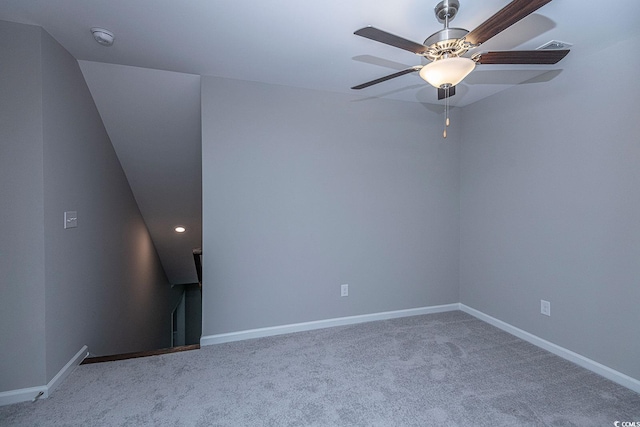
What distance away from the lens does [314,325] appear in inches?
119

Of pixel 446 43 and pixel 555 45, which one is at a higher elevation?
pixel 555 45

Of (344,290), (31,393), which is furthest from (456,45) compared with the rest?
(31,393)

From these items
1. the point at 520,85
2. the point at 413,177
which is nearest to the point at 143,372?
the point at 413,177

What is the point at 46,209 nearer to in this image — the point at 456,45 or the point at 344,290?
the point at 344,290

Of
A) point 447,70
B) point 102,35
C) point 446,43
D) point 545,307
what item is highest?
point 102,35

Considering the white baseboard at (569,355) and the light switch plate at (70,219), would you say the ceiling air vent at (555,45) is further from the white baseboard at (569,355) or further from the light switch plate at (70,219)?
the light switch plate at (70,219)

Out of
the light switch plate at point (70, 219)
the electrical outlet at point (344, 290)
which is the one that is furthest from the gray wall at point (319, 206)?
the light switch plate at point (70, 219)

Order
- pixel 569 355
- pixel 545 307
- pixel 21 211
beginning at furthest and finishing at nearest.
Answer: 1. pixel 545 307
2. pixel 569 355
3. pixel 21 211

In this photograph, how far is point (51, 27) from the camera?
6.37 feet

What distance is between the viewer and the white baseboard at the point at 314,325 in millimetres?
2742

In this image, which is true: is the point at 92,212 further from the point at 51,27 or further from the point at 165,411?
the point at 165,411

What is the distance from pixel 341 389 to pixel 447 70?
6.65 feet

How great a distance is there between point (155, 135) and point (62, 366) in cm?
216

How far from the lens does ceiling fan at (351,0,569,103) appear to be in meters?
1.25
